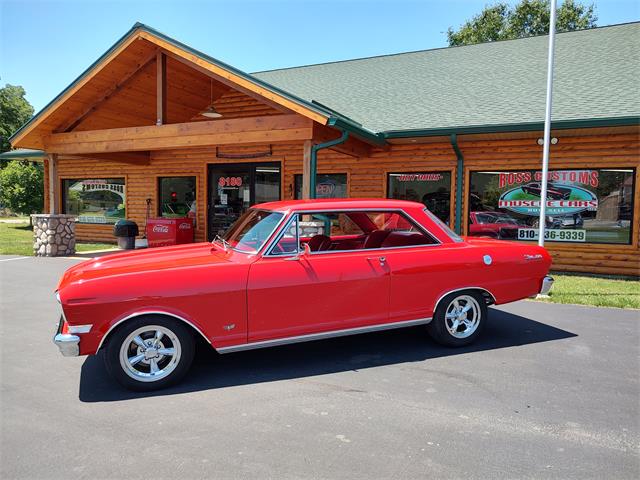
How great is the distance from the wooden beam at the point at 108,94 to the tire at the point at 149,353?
8511mm

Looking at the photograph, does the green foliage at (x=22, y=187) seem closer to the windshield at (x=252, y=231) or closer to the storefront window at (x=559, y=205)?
the storefront window at (x=559, y=205)

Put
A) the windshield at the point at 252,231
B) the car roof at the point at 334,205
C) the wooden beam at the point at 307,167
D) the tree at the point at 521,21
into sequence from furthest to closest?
the tree at the point at 521,21
the wooden beam at the point at 307,167
the car roof at the point at 334,205
the windshield at the point at 252,231

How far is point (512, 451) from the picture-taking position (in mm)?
2799

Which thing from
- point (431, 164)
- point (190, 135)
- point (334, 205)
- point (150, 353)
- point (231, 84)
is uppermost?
point (231, 84)

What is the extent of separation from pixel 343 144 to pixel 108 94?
6053 millimetres

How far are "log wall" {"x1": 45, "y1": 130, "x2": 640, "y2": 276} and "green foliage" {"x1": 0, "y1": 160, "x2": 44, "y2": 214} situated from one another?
11.3m

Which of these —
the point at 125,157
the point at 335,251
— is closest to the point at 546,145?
the point at 335,251

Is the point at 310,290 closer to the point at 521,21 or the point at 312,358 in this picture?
the point at 312,358

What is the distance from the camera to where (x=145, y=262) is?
3971mm

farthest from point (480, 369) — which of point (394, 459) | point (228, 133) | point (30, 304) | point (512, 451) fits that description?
point (228, 133)

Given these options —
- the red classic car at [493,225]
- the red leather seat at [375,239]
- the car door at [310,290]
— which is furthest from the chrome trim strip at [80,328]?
the red classic car at [493,225]

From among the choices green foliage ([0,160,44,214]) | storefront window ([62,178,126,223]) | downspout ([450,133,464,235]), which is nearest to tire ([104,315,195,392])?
downspout ([450,133,464,235])

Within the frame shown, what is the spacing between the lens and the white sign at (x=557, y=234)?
999 cm

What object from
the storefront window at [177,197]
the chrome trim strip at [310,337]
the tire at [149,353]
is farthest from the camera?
the storefront window at [177,197]
